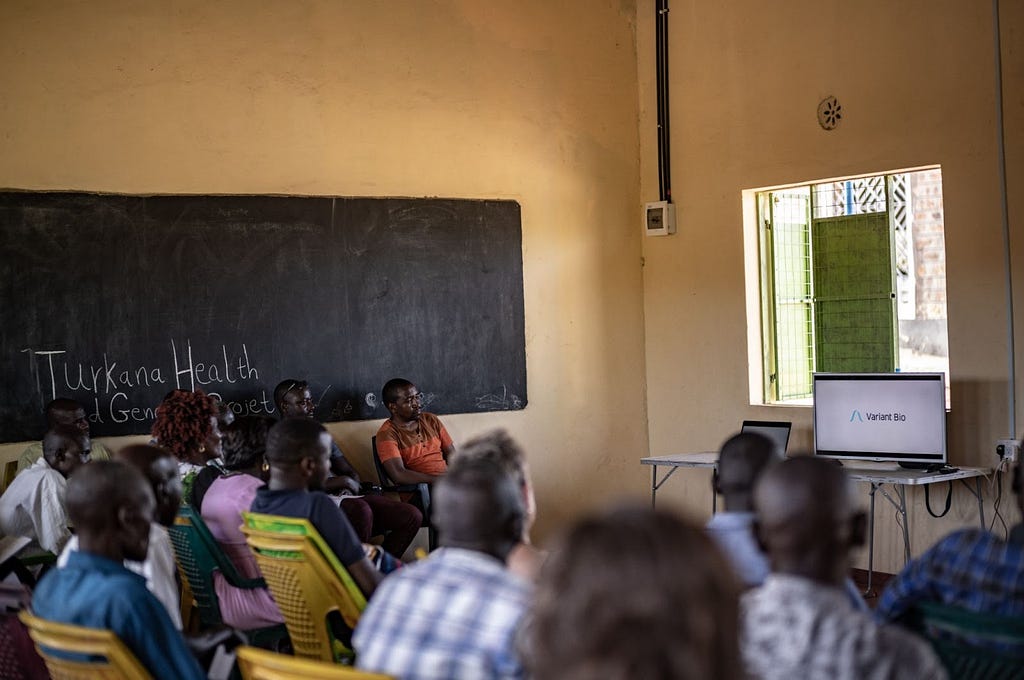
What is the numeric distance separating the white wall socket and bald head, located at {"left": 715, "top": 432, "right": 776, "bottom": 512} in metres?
3.00

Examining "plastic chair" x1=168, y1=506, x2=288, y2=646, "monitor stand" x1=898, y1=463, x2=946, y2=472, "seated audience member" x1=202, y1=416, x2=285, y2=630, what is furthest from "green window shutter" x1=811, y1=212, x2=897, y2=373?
"plastic chair" x1=168, y1=506, x2=288, y2=646

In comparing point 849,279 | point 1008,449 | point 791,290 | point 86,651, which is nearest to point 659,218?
point 791,290

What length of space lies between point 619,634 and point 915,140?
17.5ft

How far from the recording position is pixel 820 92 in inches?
246

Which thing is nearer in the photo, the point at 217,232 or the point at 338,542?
the point at 338,542

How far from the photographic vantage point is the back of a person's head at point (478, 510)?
201 cm

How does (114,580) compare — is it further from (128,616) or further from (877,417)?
(877,417)

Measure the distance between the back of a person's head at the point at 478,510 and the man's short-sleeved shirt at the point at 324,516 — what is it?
1113 mm

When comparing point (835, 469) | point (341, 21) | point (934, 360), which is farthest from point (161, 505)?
point (934, 360)

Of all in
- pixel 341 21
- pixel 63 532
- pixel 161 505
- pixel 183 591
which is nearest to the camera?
pixel 161 505

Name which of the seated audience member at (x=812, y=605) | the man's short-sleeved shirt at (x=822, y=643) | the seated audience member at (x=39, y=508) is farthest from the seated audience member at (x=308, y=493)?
the man's short-sleeved shirt at (x=822, y=643)

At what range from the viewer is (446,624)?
5.81ft

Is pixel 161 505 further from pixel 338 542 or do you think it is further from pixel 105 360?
pixel 105 360

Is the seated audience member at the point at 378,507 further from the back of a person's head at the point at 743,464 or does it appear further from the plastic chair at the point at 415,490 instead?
the back of a person's head at the point at 743,464
